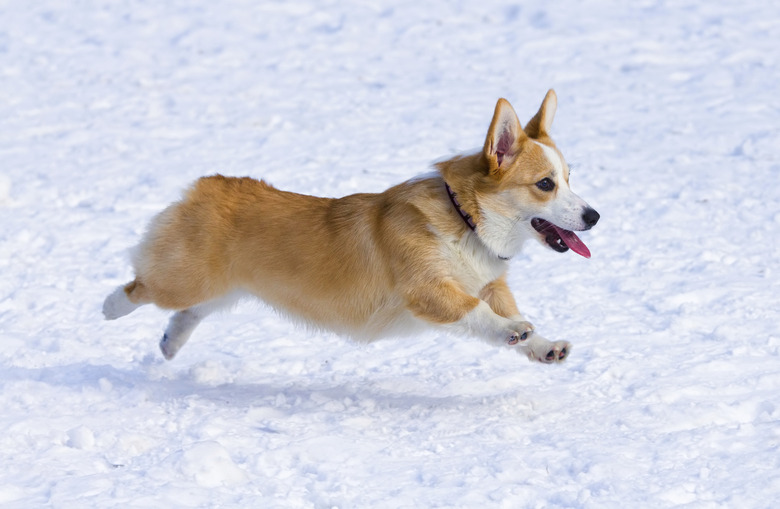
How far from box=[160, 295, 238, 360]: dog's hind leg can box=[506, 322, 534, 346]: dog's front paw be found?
144 centimetres

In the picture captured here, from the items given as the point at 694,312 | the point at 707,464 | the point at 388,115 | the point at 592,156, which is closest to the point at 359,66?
the point at 388,115

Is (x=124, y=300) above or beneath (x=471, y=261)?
beneath

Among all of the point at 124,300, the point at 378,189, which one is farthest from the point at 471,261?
the point at 378,189

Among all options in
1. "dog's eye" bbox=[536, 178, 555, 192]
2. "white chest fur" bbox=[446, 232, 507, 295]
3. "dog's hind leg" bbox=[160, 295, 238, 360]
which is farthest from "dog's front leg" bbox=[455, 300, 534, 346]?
"dog's hind leg" bbox=[160, 295, 238, 360]

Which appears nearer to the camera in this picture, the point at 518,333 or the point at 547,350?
the point at 518,333

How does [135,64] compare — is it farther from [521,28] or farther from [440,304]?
[440,304]

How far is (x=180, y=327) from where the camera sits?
4.61 metres

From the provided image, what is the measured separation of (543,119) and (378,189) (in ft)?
8.40

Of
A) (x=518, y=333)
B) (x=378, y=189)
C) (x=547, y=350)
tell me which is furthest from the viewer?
(x=378, y=189)

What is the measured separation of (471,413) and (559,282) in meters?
1.62

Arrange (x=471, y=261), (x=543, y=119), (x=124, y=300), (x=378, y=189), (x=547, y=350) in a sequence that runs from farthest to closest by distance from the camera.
A: (x=378, y=189)
(x=124, y=300)
(x=543, y=119)
(x=471, y=261)
(x=547, y=350)

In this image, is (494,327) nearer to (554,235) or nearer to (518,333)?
(518,333)

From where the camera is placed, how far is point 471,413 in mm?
4035

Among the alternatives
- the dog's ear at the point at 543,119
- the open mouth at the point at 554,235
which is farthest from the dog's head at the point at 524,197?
the dog's ear at the point at 543,119
